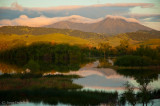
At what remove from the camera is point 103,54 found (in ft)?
646

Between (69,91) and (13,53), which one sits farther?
(13,53)

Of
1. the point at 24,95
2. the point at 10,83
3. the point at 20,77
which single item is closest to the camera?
the point at 24,95

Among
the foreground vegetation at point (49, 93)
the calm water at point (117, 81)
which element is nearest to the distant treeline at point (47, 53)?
the calm water at point (117, 81)

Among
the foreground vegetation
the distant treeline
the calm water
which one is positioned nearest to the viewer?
the foreground vegetation

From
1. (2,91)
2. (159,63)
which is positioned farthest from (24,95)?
(159,63)

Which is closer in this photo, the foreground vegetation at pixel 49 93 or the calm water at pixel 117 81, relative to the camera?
the foreground vegetation at pixel 49 93

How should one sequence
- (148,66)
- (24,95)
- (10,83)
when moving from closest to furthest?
(24,95) < (10,83) < (148,66)

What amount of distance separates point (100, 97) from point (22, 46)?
16180 centimetres

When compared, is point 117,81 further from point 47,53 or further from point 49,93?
point 47,53

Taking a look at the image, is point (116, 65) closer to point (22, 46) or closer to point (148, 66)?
point (148, 66)

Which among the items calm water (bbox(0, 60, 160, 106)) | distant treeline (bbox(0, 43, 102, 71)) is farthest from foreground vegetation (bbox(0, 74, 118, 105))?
distant treeline (bbox(0, 43, 102, 71))

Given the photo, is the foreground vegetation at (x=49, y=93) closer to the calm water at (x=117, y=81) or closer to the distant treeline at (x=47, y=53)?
the calm water at (x=117, y=81)

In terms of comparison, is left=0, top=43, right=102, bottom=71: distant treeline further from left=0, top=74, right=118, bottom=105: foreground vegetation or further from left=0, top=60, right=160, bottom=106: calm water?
left=0, top=74, right=118, bottom=105: foreground vegetation

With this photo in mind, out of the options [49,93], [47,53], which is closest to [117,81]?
[49,93]
